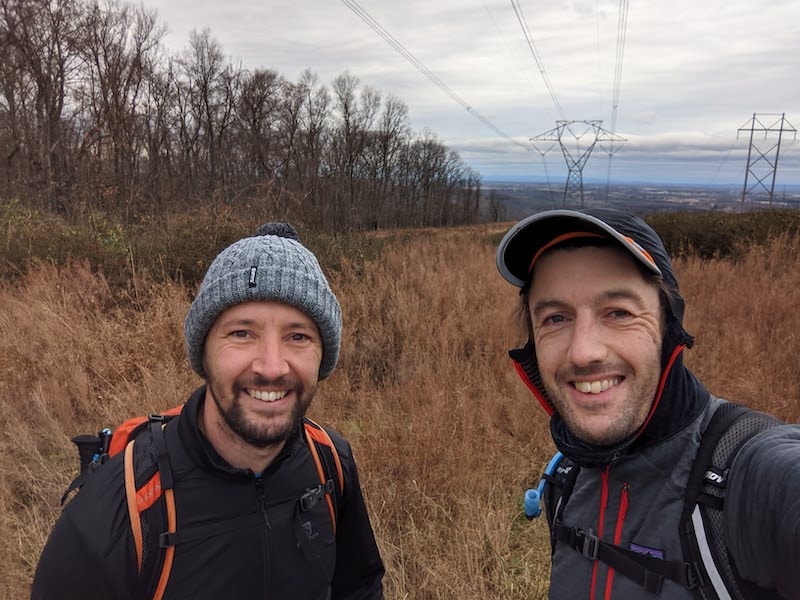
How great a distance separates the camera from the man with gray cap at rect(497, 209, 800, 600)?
36.5 inches

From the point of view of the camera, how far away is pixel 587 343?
3.97ft

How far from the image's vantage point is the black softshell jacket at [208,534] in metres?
1.21

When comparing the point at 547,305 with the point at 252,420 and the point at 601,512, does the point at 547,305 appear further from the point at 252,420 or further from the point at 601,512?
the point at 252,420

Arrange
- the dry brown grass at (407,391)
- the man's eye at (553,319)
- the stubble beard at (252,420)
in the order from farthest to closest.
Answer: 1. the dry brown grass at (407,391)
2. the stubble beard at (252,420)
3. the man's eye at (553,319)

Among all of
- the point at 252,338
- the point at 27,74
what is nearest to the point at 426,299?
the point at 252,338

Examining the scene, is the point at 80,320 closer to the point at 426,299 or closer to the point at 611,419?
the point at 426,299

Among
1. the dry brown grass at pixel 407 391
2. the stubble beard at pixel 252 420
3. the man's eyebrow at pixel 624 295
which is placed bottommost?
the dry brown grass at pixel 407 391

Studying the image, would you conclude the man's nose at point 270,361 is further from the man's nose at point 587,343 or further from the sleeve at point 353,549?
the man's nose at point 587,343

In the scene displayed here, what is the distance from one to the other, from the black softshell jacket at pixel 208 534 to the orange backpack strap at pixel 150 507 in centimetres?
2

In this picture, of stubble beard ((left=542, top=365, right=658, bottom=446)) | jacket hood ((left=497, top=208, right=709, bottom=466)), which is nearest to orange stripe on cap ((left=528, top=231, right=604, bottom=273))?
jacket hood ((left=497, top=208, right=709, bottom=466))

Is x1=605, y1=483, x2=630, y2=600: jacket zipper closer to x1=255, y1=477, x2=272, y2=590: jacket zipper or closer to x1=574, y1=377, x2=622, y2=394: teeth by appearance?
x1=574, y1=377, x2=622, y2=394: teeth

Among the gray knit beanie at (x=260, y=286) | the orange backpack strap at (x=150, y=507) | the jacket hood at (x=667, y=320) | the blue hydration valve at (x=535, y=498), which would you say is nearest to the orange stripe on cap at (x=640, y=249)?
the jacket hood at (x=667, y=320)

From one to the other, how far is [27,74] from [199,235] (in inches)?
804

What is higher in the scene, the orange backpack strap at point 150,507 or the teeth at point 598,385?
the teeth at point 598,385
